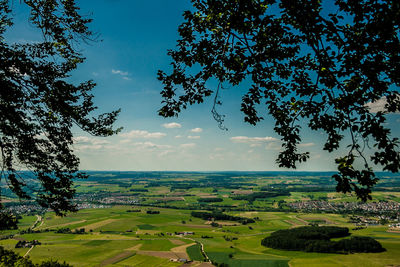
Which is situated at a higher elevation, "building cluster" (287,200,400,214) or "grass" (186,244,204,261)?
"grass" (186,244,204,261)

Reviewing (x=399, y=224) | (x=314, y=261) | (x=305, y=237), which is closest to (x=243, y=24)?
(x=314, y=261)

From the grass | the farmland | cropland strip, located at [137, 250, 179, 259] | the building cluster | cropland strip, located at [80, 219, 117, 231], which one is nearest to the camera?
the farmland

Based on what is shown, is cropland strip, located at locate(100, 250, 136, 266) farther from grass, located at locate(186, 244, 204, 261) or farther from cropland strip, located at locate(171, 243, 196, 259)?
grass, located at locate(186, 244, 204, 261)

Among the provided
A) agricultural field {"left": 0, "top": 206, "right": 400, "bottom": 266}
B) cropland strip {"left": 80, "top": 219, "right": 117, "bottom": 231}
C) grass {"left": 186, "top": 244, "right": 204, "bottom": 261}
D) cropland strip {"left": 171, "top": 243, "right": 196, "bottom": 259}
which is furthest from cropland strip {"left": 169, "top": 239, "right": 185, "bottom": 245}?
cropland strip {"left": 80, "top": 219, "right": 117, "bottom": 231}

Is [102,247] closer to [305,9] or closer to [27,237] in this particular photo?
[27,237]

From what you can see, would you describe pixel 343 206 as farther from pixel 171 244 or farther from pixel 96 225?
pixel 96 225

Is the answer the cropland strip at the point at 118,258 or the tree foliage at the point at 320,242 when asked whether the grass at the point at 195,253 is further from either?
the tree foliage at the point at 320,242

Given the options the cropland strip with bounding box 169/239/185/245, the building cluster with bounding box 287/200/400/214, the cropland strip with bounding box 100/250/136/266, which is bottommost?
the building cluster with bounding box 287/200/400/214

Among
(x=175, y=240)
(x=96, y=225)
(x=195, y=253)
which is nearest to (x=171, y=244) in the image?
(x=175, y=240)

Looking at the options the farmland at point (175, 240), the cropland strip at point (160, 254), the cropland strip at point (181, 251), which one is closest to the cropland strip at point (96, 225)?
the farmland at point (175, 240)

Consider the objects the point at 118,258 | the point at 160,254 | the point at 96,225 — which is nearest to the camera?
the point at 118,258

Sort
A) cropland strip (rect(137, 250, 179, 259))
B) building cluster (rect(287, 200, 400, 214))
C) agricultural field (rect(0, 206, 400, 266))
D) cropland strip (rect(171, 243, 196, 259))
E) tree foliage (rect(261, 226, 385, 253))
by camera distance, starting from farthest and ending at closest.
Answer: building cluster (rect(287, 200, 400, 214)), tree foliage (rect(261, 226, 385, 253)), cropland strip (rect(171, 243, 196, 259)), cropland strip (rect(137, 250, 179, 259)), agricultural field (rect(0, 206, 400, 266))
